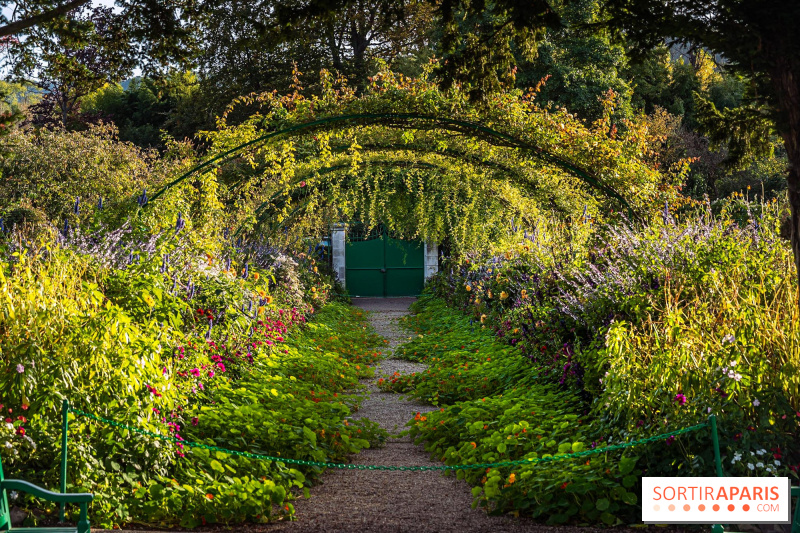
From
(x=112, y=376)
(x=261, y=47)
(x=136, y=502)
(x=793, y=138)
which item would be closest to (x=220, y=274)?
(x=261, y=47)

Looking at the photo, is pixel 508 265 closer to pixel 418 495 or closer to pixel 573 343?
pixel 573 343

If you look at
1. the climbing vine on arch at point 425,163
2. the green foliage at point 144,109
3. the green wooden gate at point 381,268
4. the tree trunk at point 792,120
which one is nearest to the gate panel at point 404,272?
the green wooden gate at point 381,268

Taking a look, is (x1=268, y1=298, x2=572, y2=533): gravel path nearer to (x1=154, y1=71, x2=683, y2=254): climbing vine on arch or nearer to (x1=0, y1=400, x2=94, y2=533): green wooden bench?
(x1=0, y1=400, x2=94, y2=533): green wooden bench

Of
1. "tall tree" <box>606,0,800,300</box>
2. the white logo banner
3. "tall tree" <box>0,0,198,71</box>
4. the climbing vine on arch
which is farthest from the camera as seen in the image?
the climbing vine on arch

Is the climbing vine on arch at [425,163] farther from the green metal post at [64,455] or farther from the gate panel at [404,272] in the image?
the gate panel at [404,272]

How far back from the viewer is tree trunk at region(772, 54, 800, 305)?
11.2 feet

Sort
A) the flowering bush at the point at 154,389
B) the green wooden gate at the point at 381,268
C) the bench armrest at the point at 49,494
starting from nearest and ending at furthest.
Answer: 1. the bench armrest at the point at 49,494
2. the flowering bush at the point at 154,389
3. the green wooden gate at the point at 381,268

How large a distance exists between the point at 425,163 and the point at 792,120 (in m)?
9.59

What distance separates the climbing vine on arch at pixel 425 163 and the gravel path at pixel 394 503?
108 inches

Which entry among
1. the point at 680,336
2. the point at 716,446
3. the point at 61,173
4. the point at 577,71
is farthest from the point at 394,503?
the point at 577,71

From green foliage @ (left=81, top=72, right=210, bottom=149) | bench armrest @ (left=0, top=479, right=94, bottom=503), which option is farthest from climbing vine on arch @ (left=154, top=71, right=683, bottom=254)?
green foliage @ (left=81, top=72, right=210, bottom=149)

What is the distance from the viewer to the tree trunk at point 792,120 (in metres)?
3.41

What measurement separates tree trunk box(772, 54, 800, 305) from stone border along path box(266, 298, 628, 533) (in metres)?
1.81

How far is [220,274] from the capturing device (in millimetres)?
7125
